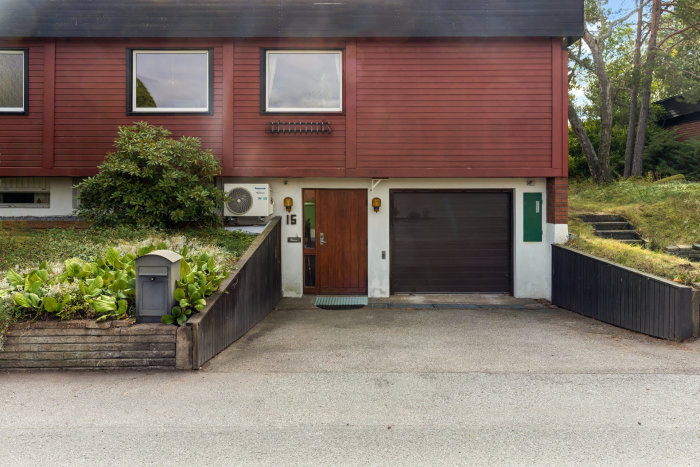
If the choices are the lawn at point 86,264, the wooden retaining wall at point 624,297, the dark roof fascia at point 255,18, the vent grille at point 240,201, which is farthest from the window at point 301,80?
the wooden retaining wall at point 624,297

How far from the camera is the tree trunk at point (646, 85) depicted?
53.0 ft

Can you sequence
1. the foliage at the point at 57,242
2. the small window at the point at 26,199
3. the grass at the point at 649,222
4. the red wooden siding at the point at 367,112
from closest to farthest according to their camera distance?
1. the foliage at the point at 57,242
2. the grass at the point at 649,222
3. the red wooden siding at the point at 367,112
4. the small window at the point at 26,199

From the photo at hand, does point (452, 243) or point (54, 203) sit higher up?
point (54, 203)

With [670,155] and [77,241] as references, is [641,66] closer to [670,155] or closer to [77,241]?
[670,155]

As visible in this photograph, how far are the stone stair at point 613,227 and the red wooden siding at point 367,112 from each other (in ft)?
6.49

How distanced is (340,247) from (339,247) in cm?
2

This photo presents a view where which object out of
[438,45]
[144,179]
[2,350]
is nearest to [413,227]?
[438,45]

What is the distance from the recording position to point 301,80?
903 centimetres

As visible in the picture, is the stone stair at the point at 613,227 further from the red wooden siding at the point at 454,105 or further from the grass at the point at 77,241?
the grass at the point at 77,241

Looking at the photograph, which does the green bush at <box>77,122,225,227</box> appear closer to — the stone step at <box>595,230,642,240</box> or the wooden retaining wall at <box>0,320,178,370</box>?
the wooden retaining wall at <box>0,320,178,370</box>

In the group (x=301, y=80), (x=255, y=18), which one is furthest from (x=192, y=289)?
(x=255, y=18)

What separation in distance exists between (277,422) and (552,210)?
23.5 feet

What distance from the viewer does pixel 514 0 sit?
874 cm

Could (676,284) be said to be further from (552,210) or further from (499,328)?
(552,210)
